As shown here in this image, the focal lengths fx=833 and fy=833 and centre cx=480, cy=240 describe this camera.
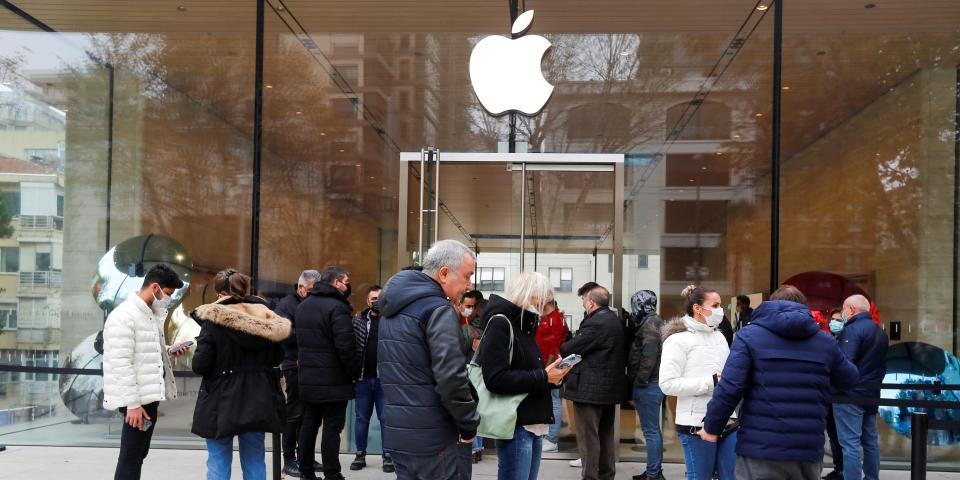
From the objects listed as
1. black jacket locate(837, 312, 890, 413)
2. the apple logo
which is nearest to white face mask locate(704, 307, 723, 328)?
black jacket locate(837, 312, 890, 413)

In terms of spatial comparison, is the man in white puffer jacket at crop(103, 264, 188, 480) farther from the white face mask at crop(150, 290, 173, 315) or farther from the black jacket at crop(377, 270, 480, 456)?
the black jacket at crop(377, 270, 480, 456)

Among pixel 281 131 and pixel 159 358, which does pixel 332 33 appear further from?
pixel 159 358

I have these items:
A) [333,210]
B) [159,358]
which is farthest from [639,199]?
[159,358]

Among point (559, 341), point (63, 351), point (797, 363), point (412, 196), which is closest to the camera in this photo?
point (797, 363)

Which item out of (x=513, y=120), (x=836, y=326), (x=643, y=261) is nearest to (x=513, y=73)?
(x=513, y=120)

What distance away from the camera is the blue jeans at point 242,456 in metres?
4.95

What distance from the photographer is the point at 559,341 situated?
24.6 feet

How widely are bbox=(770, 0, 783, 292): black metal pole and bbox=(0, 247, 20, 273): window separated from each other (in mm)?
7634

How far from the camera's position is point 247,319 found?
481cm

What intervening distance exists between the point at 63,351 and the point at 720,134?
7.05 meters

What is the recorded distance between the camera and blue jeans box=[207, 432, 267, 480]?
495 centimetres

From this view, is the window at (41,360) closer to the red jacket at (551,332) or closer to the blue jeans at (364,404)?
the blue jeans at (364,404)

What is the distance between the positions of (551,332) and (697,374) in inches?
108

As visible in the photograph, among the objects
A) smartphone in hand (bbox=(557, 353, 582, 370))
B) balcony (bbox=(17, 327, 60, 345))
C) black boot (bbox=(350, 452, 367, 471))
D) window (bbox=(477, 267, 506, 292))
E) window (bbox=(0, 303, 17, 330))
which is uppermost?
window (bbox=(477, 267, 506, 292))
